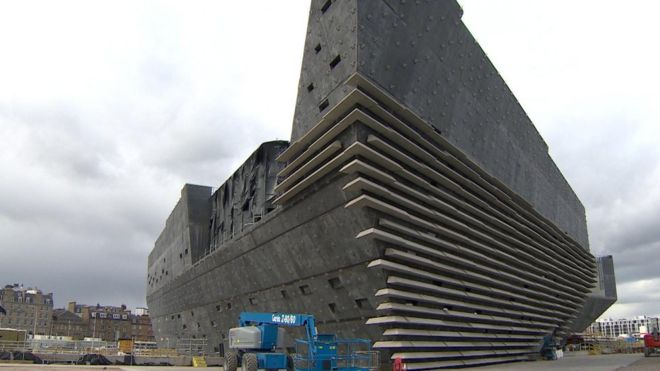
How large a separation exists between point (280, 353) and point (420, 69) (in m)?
15.6

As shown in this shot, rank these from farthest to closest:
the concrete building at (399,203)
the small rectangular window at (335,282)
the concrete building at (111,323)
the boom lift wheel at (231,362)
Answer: the concrete building at (111,323), the small rectangular window at (335,282), the concrete building at (399,203), the boom lift wheel at (231,362)

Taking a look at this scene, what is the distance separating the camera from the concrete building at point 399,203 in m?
23.7

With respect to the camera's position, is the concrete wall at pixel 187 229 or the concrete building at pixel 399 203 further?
the concrete wall at pixel 187 229

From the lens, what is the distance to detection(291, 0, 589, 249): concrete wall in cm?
2422

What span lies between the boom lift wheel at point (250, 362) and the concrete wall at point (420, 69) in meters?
12.4

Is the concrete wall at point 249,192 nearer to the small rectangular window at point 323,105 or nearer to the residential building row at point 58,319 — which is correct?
the small rectangular window at point 323,105

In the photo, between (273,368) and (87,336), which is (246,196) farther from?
(87,336)

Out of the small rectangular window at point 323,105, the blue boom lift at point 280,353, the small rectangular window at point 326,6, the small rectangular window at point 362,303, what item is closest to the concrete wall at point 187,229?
the small rectangular window at point 323,105

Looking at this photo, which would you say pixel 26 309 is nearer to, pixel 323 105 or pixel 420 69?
pixel 323 105

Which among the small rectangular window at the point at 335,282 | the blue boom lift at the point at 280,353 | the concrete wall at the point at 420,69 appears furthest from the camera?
the small rectangular window at the point at 335,282

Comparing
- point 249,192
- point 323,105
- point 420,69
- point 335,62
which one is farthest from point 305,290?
point 420,69

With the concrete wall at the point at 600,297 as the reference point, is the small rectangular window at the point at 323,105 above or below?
above

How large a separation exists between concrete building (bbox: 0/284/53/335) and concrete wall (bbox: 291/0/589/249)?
12542 cm

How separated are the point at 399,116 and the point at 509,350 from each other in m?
18.3
